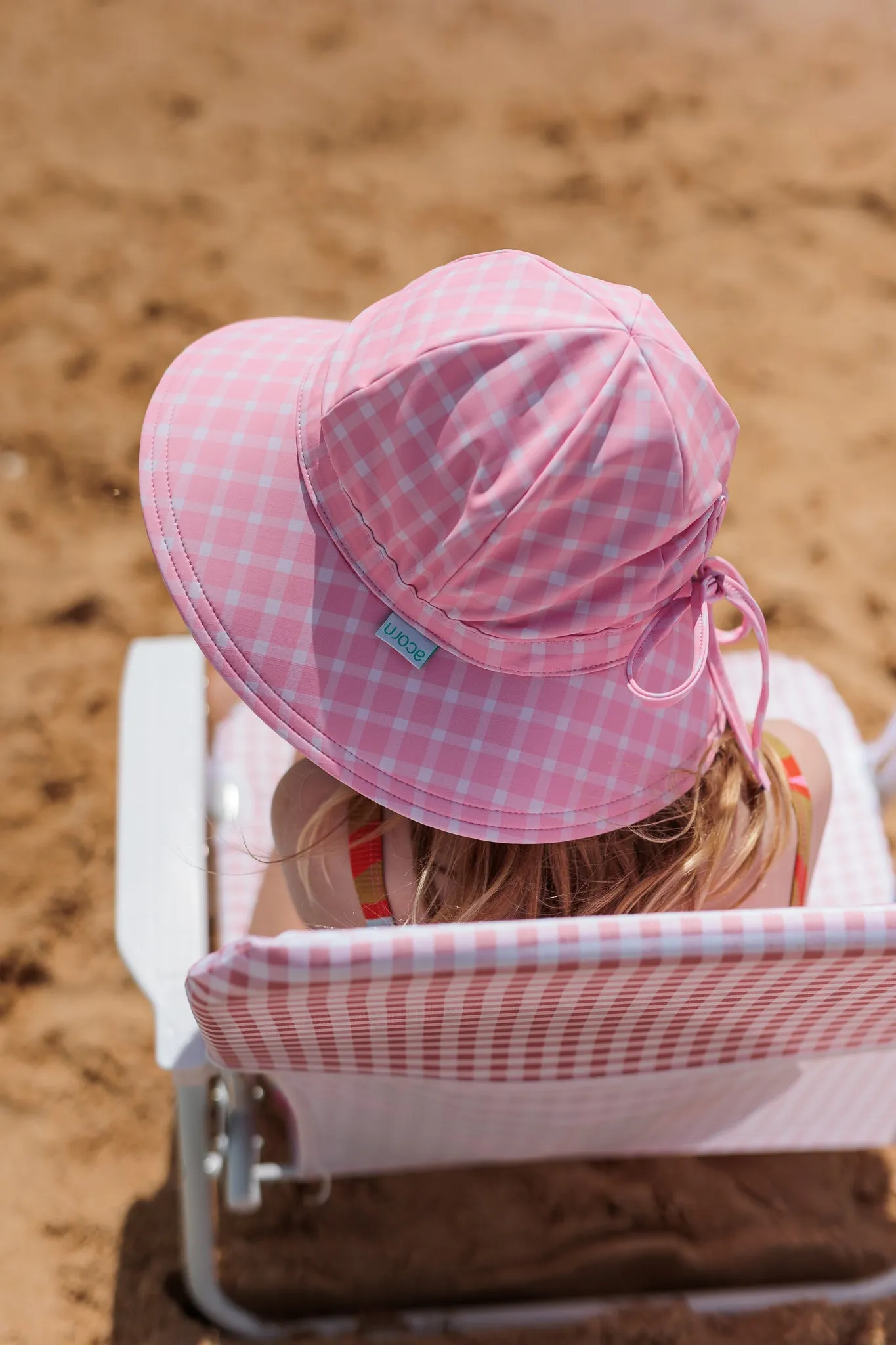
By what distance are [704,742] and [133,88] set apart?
2.46 metres

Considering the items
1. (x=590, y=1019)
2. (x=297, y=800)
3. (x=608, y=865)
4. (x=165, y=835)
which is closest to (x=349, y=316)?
(x=165, y=835)

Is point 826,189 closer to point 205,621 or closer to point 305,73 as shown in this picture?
point 305,73

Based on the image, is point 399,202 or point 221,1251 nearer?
point 221,1251

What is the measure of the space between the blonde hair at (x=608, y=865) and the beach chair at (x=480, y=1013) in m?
0.10

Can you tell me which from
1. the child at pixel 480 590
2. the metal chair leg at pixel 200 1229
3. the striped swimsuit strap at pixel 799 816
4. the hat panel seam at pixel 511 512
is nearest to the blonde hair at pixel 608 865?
the child at pixel 480 590

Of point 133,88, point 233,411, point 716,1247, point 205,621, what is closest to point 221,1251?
point 716,1247

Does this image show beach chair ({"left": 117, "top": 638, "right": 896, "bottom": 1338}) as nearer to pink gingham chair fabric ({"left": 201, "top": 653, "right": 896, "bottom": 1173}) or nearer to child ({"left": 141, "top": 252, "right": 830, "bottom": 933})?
pink gingham chair fabric ({"left": 201, "top": 653, "right": 896, "bottom": 1173})

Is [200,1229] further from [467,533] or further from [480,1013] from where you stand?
[467,533]

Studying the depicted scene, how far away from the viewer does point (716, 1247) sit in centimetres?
146

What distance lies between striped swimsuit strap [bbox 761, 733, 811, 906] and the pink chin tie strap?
0.34 ft

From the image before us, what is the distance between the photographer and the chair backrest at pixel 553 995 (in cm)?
65

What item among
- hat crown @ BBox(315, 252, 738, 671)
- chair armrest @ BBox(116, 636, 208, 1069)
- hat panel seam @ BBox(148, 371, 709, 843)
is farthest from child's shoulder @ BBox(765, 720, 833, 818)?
chair armrest @ BBox(116, 636, 208, 1069)

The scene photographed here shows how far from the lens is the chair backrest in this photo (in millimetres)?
653

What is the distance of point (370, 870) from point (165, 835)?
32 cm
